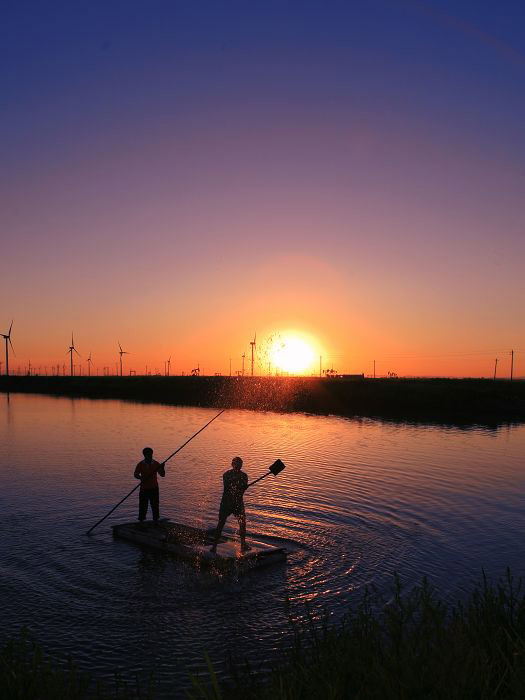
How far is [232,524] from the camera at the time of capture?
1995 centimetres

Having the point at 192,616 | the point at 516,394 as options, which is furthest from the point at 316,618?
the point at 516,394

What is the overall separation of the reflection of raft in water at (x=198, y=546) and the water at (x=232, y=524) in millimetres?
303

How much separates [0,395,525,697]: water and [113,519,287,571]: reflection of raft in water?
0.99 feet

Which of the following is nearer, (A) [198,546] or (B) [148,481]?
(A) [198,546]

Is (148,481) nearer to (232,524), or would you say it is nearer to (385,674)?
(232,524)

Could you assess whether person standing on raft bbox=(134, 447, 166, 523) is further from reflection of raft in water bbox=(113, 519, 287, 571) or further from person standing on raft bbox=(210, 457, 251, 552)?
person standing on raft bbox=(210, 457, 251, 552)

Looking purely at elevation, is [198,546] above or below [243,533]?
below

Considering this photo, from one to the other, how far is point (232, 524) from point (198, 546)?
14.3ft

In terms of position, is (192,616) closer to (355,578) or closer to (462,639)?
(355,578)

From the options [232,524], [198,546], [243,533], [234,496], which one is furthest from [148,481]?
[243,533]

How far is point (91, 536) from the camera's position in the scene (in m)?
17.7

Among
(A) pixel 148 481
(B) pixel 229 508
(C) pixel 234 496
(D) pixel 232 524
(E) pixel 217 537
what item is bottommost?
(D) pixel 232 524

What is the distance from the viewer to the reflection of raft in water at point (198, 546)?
47.3 ft

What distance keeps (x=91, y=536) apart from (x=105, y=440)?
2520 cm
